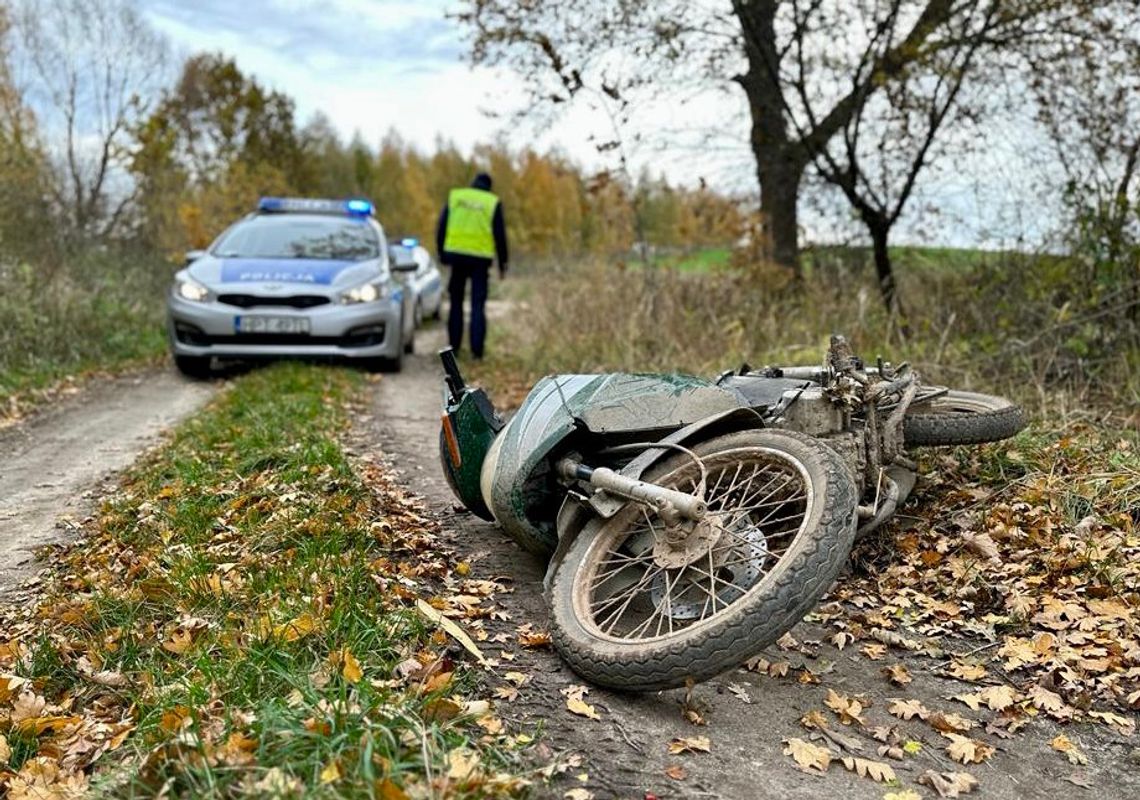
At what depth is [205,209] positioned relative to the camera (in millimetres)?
22828

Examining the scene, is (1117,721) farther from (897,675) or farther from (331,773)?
(331,773)

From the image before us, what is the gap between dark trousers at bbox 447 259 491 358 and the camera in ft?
35.3

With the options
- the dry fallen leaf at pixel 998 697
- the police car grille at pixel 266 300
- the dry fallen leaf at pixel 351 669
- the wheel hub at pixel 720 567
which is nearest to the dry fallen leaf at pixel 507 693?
the dry fallen leaf at pixel 351 669

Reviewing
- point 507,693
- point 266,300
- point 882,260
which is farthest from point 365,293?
point 507,693

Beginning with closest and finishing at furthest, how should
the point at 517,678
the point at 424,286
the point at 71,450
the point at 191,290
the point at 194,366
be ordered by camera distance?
the point at 517,678 → the point at 71,450 → the point at 191,290 → the point at 194,366 → the point at 424,286

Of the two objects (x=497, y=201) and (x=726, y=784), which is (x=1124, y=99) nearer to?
(x=497, y=201)

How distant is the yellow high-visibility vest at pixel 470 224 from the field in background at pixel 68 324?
3888 millimetres

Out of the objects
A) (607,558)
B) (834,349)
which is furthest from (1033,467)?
(607,558)

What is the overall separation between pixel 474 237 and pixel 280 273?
222 centimetres

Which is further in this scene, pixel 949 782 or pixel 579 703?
pixel 579 703

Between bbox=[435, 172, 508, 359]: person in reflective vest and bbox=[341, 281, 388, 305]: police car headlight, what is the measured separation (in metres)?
1.13

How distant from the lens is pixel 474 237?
417 inches

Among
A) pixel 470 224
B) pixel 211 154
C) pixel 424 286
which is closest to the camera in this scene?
pixel 470 224

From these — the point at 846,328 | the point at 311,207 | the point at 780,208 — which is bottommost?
the point at 846,328
